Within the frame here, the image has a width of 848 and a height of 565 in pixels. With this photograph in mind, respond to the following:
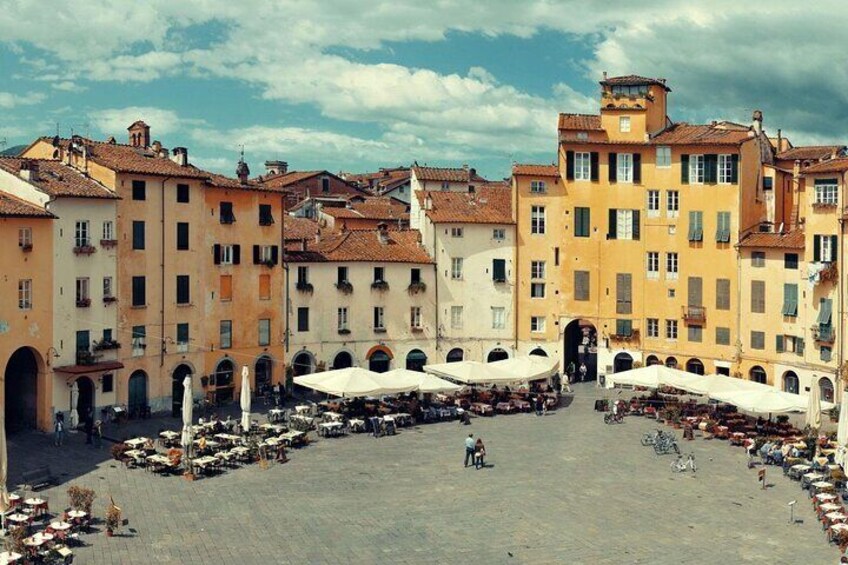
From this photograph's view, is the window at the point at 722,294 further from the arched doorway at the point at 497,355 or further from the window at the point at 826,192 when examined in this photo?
the arched doorway at the point at 497,355

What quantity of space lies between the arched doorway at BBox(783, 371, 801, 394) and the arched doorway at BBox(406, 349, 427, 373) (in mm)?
22159

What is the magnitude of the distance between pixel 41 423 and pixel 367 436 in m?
15.8

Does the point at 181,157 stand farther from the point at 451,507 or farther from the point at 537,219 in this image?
the point at 451,507

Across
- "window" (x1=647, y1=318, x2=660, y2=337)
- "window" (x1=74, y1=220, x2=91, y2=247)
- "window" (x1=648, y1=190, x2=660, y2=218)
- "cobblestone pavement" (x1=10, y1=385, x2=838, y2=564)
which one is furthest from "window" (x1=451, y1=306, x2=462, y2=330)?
"window" (x1=74, y1=220, x2=91, y2=247)

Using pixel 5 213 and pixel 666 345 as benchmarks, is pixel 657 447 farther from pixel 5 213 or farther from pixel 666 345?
pixel 5 213

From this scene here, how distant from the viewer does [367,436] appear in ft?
156

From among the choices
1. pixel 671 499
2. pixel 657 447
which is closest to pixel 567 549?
pixel 671 499

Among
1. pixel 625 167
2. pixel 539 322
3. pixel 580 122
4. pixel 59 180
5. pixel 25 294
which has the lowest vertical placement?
pixel 539 322

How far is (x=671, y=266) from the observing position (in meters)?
63.2

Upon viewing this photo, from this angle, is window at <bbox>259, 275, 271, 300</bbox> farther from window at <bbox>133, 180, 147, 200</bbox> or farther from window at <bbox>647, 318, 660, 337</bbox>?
window at <bbox>647, 318, 660, 337</bbox>

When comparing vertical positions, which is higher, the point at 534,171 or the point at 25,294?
the point at 534,171

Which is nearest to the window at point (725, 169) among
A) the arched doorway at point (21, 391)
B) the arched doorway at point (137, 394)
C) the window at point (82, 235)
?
the arched doorway at point (137, 394)

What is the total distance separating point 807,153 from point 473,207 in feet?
87.2

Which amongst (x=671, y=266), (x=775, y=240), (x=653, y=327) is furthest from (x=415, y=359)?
(x=775, y=240)
